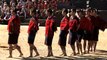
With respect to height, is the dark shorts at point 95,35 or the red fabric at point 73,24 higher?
the red fabric at point 73,24

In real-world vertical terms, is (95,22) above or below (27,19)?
above

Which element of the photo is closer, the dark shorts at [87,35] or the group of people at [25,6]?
the dark shorts at [87,35]

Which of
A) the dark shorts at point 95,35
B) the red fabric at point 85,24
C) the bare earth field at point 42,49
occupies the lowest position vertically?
the bare earth field at point 42,49

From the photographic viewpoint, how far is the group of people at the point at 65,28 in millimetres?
14047

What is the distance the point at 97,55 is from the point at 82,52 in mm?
843

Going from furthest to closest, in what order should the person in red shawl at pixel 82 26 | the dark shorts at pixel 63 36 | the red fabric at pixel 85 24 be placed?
the red fabric at pixel 85 24, the person in red shawl at pixel 82 26, the dark shorts at pixel 63 36

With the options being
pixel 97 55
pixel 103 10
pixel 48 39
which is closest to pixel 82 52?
pixel 97 55

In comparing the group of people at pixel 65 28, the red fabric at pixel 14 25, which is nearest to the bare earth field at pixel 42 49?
the group of people at pixel 65 28

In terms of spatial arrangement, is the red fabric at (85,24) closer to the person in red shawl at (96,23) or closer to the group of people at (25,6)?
the person in red shawl at (96,23)

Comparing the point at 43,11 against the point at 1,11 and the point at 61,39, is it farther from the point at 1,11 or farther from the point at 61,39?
the point at 61,39

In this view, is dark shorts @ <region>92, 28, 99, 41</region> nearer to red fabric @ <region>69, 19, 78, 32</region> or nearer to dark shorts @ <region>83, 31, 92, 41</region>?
dark shorts @ <region>83, 31, 92, 41</region>

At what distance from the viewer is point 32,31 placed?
13992 mm

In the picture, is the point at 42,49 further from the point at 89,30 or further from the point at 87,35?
the point at 89,30

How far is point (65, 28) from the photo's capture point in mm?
14242
